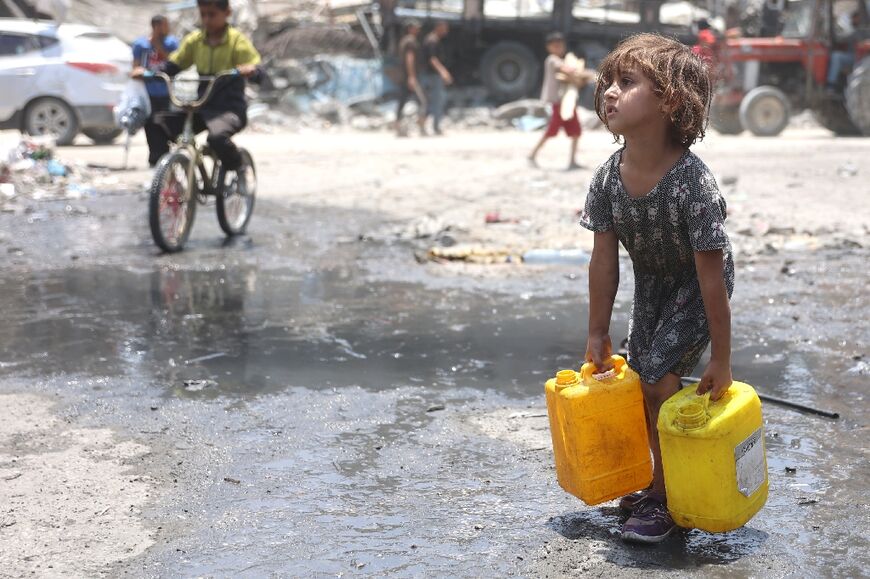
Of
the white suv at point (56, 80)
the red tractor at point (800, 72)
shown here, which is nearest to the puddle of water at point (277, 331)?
the white suv at point (56, 80)

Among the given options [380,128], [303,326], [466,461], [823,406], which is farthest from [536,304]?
[380,128]

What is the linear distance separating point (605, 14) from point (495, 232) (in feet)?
54.1

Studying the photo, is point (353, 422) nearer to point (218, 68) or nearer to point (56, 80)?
point (218, 68)

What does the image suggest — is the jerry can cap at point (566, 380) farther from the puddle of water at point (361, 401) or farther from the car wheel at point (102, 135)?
the car wheel at point (102, 135)

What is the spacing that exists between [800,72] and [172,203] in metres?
14.0

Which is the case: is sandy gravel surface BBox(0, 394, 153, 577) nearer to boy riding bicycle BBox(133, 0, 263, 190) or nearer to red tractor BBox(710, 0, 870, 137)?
boy riding bicycle BBox(133, 0, 263, 190)

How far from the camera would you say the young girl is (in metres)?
3.16

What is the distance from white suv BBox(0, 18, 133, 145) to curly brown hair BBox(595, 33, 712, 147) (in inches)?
573

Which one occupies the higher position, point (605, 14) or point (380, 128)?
point (605, 14)

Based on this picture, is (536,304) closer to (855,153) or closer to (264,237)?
(264,237)

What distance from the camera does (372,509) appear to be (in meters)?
3.57

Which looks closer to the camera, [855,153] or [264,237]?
[264,237]

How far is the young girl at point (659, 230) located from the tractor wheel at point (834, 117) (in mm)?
17249

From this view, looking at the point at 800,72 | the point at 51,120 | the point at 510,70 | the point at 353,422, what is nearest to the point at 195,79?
the point at 353,422
